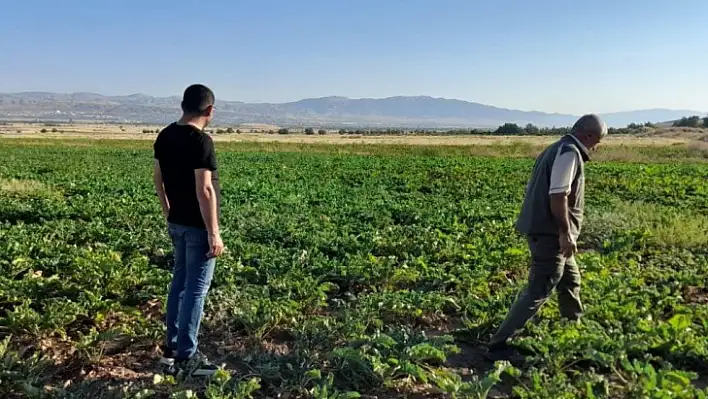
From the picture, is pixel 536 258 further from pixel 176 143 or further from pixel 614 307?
pixel 176 143

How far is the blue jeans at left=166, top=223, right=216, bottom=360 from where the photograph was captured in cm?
398

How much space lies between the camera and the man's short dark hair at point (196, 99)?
384cm

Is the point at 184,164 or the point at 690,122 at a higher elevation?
the point at 690,122

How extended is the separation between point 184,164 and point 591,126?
121 inches

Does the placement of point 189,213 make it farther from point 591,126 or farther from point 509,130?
point 509,130

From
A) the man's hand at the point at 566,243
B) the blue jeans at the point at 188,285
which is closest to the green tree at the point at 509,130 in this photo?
the man's hand at the point at 566,243

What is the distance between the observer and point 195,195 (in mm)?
3922

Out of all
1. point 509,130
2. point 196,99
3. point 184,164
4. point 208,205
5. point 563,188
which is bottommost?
point 208,205

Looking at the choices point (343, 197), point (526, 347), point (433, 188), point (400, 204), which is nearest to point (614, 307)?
point (526, 347)

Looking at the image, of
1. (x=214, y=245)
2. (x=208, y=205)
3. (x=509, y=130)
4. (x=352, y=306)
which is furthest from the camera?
(x=509, y=130)

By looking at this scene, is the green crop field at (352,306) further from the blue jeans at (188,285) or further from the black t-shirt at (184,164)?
the black t-shirt at (184,164)

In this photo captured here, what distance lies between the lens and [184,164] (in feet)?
12.7

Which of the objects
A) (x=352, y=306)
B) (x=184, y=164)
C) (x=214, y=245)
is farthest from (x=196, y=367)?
(x=352, y=306)

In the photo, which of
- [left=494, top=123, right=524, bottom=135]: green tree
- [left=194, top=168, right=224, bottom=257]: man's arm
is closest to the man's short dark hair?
[left=194, top=168, right=224, bottom=257]: man's arm
